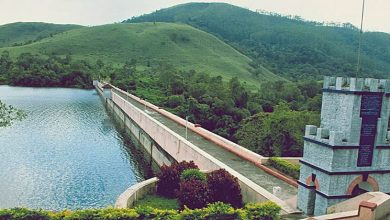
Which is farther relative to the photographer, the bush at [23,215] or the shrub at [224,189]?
the shrub at [224,189]

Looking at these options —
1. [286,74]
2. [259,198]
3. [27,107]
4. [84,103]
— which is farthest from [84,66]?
[259,198]

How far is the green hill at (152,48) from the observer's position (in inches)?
6176

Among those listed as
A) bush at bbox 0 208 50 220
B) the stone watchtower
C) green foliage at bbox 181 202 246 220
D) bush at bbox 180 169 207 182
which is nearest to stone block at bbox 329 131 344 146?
→ the stone watchtower

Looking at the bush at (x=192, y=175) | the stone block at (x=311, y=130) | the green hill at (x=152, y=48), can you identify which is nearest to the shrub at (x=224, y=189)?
the bush at (x=192, y=175)

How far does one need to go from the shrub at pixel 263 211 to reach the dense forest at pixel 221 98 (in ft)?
71.9

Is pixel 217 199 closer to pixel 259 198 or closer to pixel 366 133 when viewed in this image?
pixel 259 198

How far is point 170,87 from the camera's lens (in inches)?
3356

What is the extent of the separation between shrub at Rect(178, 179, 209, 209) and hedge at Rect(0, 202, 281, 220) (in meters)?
2.57

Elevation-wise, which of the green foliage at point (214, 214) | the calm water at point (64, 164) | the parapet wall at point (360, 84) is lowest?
the calm water at point (64, 164)

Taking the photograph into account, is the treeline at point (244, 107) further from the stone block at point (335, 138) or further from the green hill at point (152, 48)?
the green hill at point (152, 48)

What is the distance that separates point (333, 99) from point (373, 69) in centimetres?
16094

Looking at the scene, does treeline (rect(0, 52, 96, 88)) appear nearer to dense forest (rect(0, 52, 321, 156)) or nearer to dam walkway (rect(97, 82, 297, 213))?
dense forest (rect(0, 52, 321, 156))

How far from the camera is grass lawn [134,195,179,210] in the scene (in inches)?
713

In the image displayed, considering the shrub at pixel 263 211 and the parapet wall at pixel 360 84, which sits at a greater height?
the parapet wall at pixel 360 84
